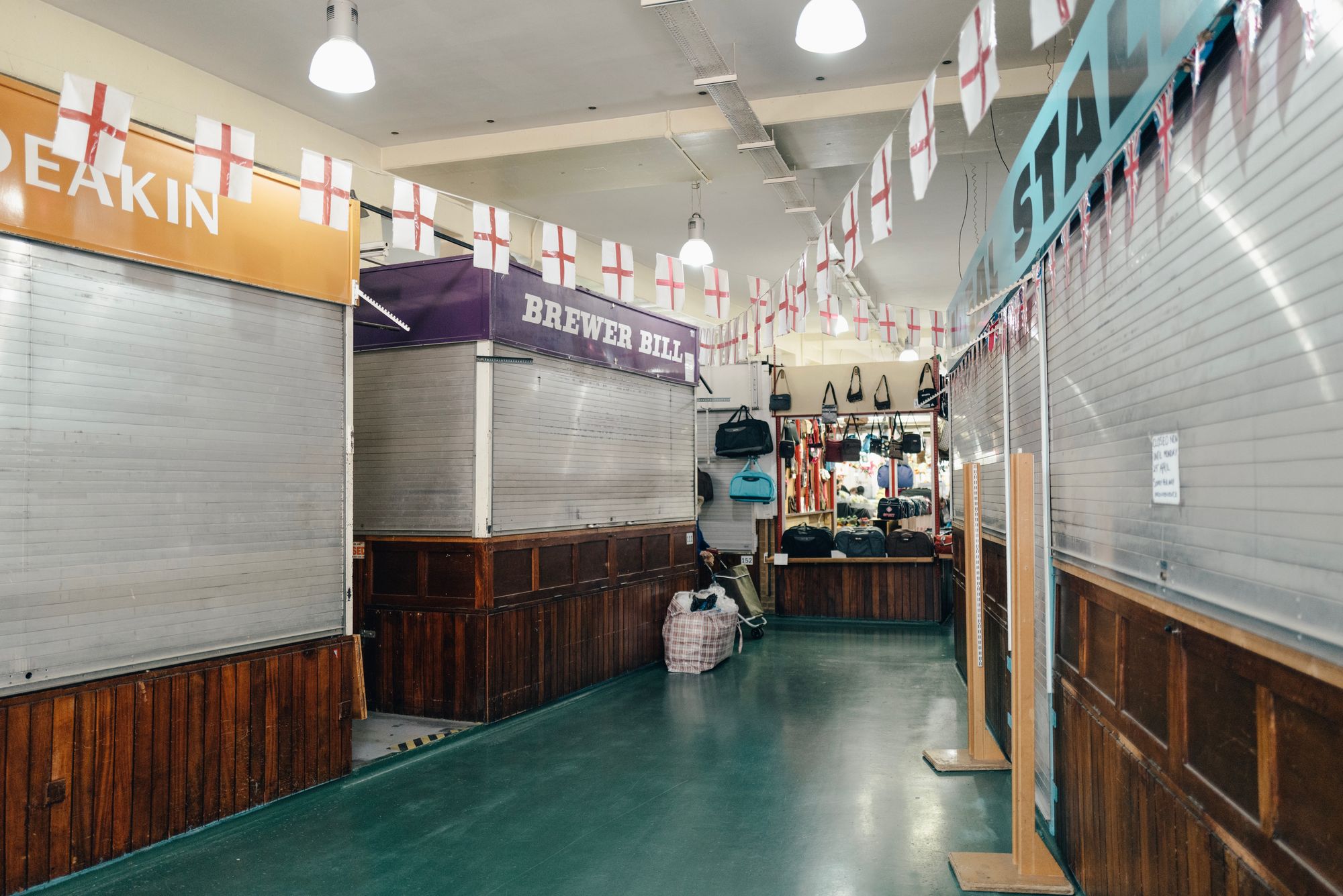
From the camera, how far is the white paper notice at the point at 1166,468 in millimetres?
2266

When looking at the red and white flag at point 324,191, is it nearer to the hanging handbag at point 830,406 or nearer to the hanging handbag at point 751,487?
the hanging handbag at point 751,487

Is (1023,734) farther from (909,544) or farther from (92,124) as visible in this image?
(909,544)

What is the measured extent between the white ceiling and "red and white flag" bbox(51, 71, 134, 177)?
2488mm

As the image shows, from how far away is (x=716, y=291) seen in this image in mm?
7602

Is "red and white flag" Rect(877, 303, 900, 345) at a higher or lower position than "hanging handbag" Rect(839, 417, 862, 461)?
higher

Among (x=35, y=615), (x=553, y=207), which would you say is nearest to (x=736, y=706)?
(x=35, y=615)

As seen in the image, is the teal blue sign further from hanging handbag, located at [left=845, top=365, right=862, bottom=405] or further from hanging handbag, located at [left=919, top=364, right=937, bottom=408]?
hanging handbag, located at [left=845, top=365, right=862, bottom=405]

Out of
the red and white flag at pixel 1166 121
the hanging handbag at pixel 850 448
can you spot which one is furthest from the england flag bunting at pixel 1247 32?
the hanging handbag at pixel 850 448

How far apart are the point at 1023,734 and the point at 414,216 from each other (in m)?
4.02

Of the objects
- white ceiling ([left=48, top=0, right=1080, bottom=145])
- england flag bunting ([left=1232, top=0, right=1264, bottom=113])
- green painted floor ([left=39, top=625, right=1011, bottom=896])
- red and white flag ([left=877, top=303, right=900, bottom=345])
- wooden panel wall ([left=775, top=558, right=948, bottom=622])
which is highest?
white ceiling ([left=48, top=0, right=1080, bottom=145])

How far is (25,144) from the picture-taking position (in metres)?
3.55

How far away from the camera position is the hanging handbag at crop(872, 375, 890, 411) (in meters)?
10.5

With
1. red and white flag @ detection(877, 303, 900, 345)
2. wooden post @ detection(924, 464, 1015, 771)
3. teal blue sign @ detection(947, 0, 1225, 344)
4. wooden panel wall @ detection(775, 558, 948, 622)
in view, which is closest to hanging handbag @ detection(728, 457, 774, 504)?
wooden panel wall @ detection(775, 558, 948, 622)

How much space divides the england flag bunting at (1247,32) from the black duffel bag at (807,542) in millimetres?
8714
